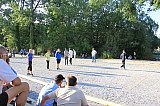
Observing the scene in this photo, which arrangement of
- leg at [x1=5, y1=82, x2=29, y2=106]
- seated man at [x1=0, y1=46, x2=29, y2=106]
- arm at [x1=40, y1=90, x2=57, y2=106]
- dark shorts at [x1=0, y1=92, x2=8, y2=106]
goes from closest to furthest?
seated man at [x1=0, y1=46, x2=29, y2=106], dark shorts at [x1=0, y1=92, x2=8, y2=106], leg at [x1=5, y1=82, x2=29, y2=106], arm at [x1=40, y1=90, x2=57, y2=106]

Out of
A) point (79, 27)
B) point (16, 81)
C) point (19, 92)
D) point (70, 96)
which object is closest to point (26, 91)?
point (19, 92)

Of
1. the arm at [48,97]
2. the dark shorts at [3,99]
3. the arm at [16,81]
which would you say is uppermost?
the arm at [16,81]

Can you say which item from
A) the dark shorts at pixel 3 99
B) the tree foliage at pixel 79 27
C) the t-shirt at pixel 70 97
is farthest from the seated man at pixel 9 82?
the tree foliage at pixel 79 27

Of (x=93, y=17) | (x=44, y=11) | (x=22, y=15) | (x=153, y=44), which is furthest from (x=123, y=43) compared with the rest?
(x=22, y=15)

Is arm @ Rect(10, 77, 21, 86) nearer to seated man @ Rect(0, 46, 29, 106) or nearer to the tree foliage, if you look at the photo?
seated man @ Rect(0, 46, 29, 106)

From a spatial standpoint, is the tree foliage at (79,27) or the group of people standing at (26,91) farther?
the tree foliage at (79,27)

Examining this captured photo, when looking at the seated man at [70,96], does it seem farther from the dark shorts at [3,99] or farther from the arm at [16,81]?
the dark shorts at [3,99]

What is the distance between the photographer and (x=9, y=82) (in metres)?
2.86

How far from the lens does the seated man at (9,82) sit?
9.14ft

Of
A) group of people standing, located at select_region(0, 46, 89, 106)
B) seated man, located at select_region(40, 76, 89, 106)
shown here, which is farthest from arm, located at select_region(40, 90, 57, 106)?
seated man, located at select_region(40, 76, 89, 106)

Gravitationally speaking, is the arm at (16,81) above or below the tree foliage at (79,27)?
below

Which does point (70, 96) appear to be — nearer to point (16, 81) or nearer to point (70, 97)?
point (70, 97)

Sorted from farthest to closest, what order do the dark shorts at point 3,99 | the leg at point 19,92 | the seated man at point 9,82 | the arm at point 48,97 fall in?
the arm at point 48,97 → the leg at point 19,92 → the dark shorts at point 3,99 → the seated man at point 9,82

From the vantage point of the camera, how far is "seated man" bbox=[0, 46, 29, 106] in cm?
279
